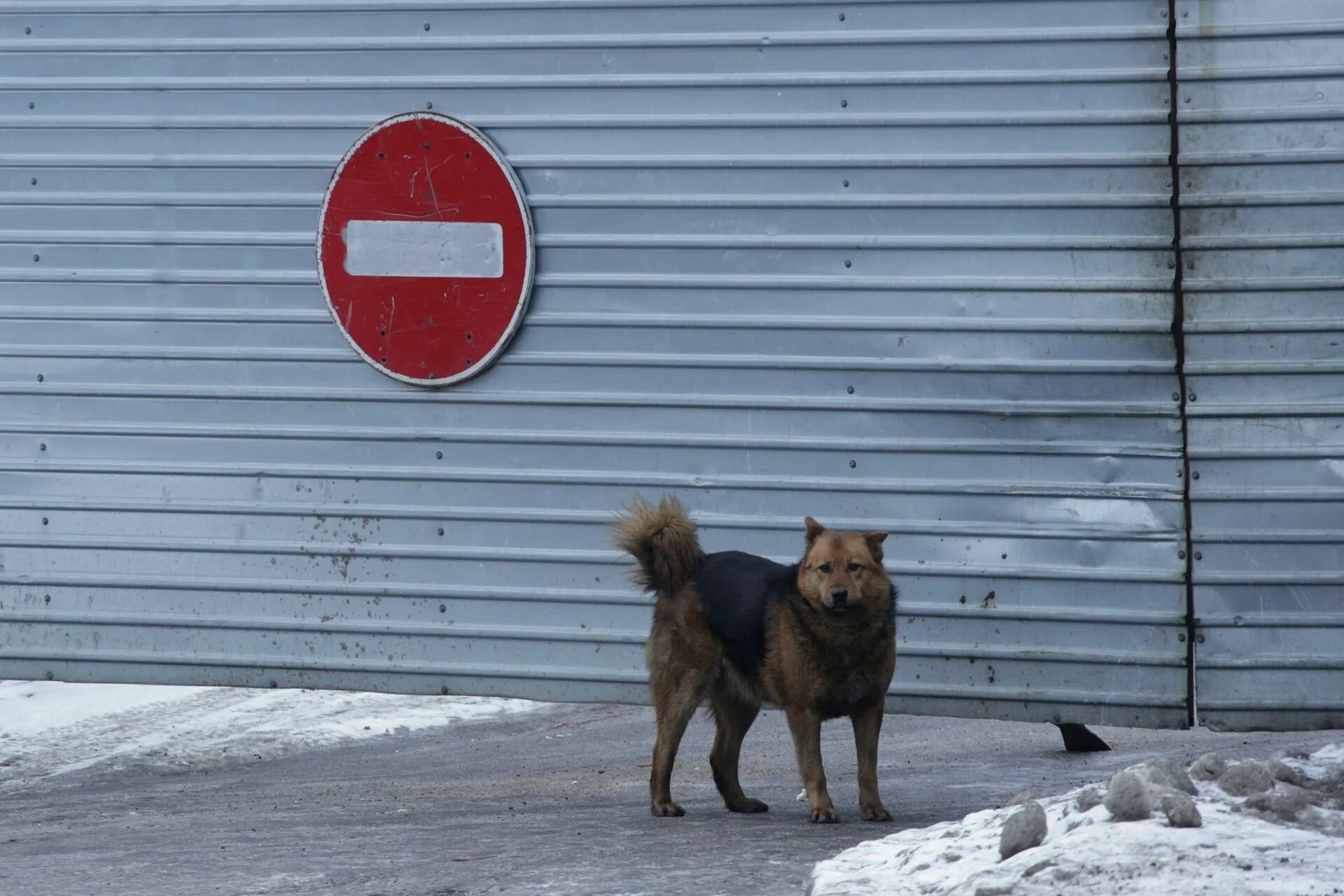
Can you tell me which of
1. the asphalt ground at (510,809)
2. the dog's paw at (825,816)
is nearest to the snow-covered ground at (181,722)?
the asphalt ground at (510,809)

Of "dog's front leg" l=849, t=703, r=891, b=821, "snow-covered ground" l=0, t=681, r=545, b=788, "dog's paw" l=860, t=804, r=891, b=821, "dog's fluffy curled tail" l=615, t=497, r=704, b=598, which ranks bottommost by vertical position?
"snow-covered ground" l=0, t=681, r=545, b=788

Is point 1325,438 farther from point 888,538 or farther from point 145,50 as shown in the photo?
point 145,50

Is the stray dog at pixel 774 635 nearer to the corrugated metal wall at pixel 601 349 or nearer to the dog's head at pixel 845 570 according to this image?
the dog's head at pixel 845 570

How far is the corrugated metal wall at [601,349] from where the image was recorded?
18.2 feet

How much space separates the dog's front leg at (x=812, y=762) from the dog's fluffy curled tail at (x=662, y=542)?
26.2 inches

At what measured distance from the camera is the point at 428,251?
5.82 m

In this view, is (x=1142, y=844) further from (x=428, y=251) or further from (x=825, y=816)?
(x=428, y=251)

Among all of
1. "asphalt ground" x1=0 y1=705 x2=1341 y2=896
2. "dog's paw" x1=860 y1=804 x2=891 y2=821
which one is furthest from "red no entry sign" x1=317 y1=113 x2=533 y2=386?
"dog's paw" x1=860 y1=804 x2=891 y2=821

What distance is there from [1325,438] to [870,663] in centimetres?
177

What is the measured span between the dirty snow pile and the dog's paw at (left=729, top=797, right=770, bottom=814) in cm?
157

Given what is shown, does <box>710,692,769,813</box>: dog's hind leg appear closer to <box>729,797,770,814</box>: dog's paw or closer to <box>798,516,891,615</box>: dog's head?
<box>729,797,770,814</box>: dog's paw

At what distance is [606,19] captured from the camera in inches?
228

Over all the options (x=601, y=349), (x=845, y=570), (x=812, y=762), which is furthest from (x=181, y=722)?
(x=845, y=570)

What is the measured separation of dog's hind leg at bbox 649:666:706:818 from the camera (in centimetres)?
581
